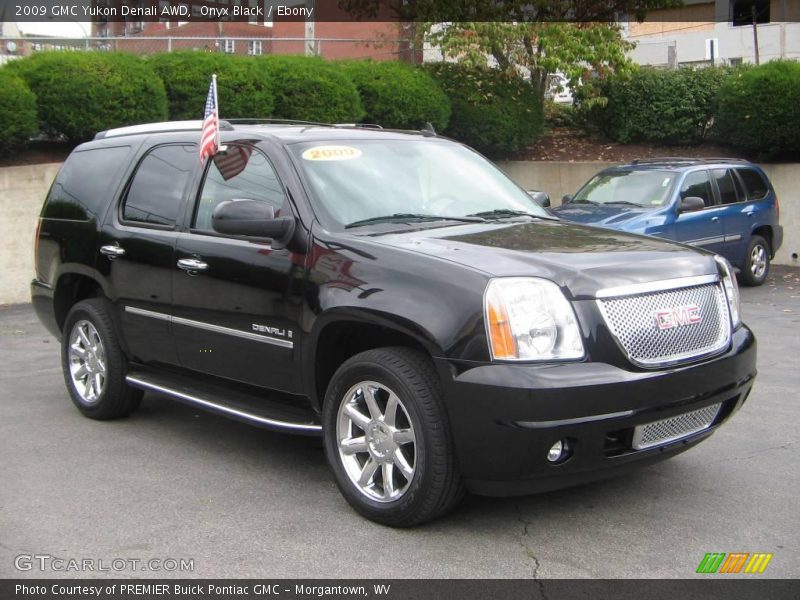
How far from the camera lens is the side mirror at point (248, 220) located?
4.72m

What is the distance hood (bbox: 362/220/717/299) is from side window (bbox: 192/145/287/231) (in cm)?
79

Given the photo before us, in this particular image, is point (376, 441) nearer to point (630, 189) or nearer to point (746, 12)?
point (630, 189)

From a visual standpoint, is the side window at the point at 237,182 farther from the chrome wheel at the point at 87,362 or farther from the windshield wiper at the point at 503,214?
Result: the chrome wheel at the point at 87,362

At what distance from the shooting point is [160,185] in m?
5.95

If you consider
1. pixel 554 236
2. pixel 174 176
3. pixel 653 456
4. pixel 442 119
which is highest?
pixel 442 119

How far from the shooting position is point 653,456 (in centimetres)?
421

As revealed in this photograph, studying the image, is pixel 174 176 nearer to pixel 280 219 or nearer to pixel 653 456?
pixel 280 219

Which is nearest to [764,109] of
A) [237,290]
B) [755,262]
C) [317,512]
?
[755,262]

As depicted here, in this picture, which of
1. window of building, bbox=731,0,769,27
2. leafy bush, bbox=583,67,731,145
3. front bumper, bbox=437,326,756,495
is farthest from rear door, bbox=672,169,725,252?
window of building, bbox=731,0,769,27

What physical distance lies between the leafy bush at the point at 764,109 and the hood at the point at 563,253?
1279cm

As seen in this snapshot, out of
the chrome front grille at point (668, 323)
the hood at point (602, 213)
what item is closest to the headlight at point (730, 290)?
the chrome front grille at point (668, 323)

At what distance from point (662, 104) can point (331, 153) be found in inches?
569
